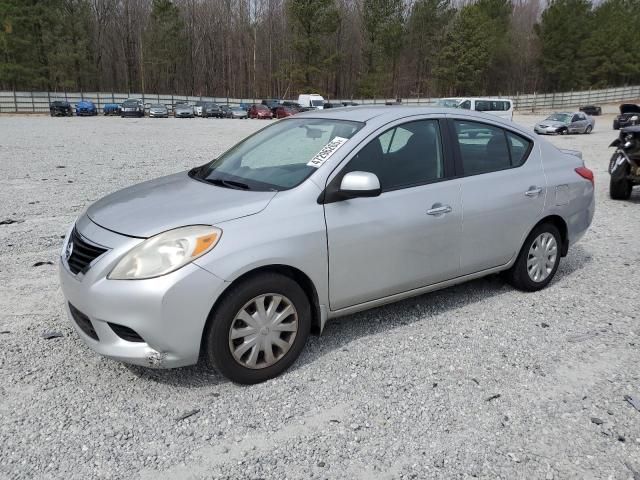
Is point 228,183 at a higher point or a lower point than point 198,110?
lower

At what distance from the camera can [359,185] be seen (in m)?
3.42

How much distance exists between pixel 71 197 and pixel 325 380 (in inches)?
277

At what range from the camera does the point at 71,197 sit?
8.91 meters

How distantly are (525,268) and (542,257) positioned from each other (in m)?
0.23

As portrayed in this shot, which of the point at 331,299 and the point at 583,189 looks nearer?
the point at 331,299

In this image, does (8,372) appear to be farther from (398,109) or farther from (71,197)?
(71,197)

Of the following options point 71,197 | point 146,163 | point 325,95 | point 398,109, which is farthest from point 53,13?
point 398,109

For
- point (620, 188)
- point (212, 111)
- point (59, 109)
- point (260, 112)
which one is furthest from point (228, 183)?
point (212, 111)

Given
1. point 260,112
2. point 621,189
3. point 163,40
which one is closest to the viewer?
point 621,189

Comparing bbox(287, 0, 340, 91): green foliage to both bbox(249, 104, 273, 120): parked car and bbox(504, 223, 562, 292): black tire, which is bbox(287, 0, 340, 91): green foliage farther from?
bbox(504, 223, 562, 292): black tire

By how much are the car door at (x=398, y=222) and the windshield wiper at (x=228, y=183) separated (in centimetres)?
62

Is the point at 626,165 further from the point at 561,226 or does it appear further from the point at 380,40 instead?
the point at 380,40

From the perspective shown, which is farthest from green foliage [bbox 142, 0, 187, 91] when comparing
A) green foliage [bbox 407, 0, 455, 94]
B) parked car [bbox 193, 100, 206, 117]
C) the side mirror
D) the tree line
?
the side mirror

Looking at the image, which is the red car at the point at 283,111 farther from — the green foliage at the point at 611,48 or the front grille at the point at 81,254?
the green foliage at the point at 611,48
